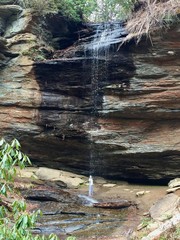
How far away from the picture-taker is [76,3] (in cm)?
1068

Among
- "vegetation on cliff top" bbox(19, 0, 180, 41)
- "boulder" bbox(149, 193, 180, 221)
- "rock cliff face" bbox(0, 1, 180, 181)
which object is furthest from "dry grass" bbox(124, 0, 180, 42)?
"boulder" bbox(149, 193, 180, 221)

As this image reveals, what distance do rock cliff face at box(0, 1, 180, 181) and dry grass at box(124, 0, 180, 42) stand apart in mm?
271

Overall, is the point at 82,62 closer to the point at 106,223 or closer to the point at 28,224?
the point at 106,223

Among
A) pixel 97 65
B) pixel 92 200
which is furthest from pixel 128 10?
pixel 92 200

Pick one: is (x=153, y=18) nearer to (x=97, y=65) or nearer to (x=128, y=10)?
(x=128, y=10)

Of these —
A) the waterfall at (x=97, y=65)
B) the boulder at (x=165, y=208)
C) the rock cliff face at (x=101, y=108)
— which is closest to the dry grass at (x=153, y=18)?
the rock cliff face at (x=101, y=108)

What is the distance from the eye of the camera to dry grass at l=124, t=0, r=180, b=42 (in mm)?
8188

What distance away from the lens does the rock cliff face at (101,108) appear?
27.8ft

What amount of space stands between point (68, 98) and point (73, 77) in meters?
0.61

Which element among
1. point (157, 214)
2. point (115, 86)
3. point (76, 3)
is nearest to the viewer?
point (157, 214)

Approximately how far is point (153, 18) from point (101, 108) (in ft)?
9.05

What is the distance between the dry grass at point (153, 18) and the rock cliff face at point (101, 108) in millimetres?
271

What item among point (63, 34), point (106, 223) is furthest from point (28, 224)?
point (63, 34)

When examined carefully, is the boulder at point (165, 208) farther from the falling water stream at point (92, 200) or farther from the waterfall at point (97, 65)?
the waterfall at point (97, 65)
